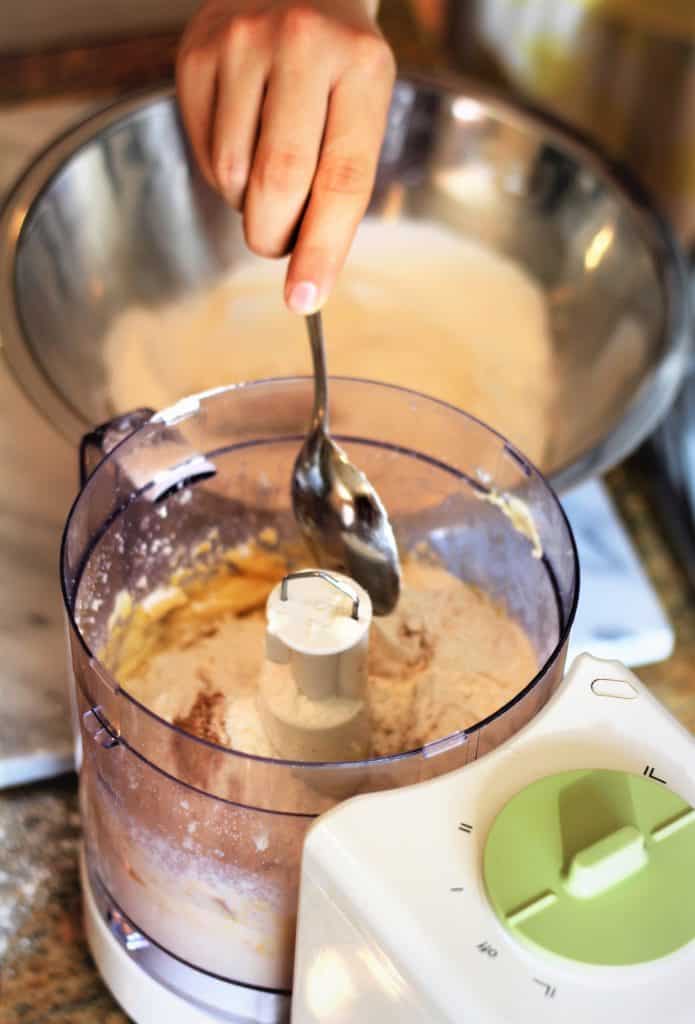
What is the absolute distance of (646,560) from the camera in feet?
2.22

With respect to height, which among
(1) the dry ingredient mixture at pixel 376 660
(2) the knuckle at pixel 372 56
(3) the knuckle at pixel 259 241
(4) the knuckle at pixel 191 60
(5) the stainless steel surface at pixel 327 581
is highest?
(2) the knuckle at pixel 372 56

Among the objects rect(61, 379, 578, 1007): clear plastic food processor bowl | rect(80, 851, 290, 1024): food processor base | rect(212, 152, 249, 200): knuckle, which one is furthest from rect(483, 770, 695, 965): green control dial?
rect(212, 152, 249, 200): knuckle

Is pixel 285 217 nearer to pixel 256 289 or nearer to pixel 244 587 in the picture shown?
pixel 244 587

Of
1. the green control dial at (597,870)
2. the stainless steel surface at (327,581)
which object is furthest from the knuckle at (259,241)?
the green control dial at (597,870)

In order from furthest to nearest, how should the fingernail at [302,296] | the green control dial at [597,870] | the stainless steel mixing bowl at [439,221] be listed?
the stainless steel mixing bowl at [439,221], the fingernail at [302,296], the green control dial at [597,870]

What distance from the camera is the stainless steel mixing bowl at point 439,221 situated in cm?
64

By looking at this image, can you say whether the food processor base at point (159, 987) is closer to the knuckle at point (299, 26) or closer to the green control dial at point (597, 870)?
the green control dial at point (597, 870)

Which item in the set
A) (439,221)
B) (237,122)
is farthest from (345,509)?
(439,221)

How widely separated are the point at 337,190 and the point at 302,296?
0.15ft

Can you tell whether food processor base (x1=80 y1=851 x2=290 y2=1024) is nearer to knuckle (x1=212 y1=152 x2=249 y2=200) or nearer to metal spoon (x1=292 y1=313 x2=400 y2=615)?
metal spoon (x1=292 y1=313 x2=400 y2=615)

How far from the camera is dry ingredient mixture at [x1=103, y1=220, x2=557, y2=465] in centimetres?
67

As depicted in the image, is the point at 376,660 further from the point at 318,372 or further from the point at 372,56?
the point at 372,56

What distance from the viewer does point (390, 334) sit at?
0.71 m

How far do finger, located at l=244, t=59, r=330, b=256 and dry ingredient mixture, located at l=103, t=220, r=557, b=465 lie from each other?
7.9 inches
